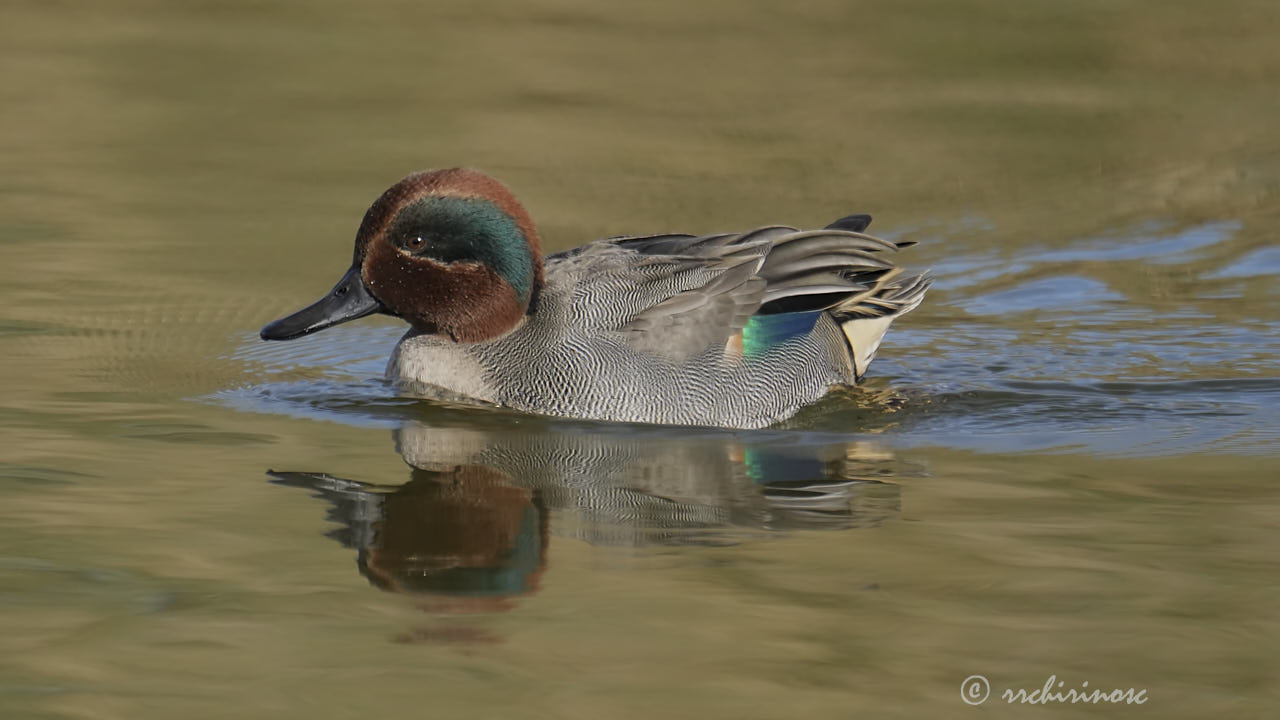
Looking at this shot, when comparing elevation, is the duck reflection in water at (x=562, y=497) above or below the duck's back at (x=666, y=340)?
below

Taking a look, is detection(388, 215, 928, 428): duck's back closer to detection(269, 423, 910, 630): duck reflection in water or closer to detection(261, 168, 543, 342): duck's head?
detection(261, 168, 543, 342): duck's head

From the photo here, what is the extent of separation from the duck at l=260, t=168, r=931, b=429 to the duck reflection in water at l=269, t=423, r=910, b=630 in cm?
29

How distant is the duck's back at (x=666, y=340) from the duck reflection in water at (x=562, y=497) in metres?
0.23

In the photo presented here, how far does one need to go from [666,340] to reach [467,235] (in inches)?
35.5

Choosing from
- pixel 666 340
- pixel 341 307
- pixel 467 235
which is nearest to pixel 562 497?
pixel 666 340

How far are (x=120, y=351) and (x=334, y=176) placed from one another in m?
3.66

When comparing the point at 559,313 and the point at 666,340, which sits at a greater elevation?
the point at 559,313

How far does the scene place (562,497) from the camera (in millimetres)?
5562

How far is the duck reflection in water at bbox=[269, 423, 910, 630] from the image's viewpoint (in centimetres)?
482

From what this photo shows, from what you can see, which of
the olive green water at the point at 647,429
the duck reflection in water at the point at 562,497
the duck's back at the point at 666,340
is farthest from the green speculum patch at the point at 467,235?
the duck reflection in water at the point at 562,497

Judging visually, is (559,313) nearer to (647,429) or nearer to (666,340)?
(666,340)

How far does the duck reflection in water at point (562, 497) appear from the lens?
190 inches

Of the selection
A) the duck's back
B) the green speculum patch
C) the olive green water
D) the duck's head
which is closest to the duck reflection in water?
the olive green water

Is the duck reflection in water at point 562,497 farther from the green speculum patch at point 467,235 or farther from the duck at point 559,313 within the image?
the green speculum patch at point 467,235
